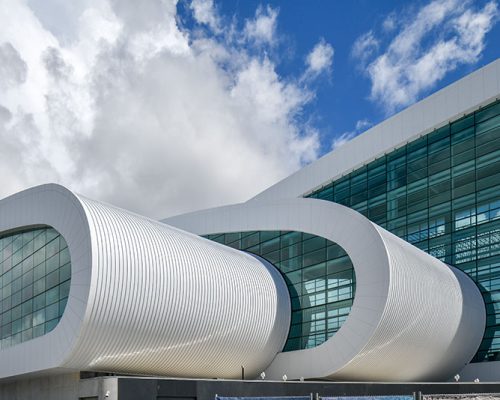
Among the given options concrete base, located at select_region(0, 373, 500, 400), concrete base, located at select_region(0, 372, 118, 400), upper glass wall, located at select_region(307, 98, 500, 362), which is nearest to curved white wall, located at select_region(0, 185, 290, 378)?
concrete base, located at select_region(0, 372, 118, 400)

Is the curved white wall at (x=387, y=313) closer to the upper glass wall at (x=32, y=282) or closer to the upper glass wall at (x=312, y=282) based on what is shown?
the upper glass wall at (x=312, y=282)

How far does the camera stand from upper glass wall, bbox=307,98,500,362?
36.1m

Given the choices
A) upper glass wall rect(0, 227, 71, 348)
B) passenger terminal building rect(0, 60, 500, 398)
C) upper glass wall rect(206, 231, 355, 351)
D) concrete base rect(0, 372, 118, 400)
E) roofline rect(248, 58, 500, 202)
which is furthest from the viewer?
roofline rect(248, 58, 500, 202)

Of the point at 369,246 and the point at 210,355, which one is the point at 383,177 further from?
the point at 210,355

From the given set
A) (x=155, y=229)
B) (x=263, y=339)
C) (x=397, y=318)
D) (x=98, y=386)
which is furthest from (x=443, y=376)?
(x=98, y=386)

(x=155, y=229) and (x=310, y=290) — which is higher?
(x=155, y=229)

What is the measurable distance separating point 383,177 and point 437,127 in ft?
16.1

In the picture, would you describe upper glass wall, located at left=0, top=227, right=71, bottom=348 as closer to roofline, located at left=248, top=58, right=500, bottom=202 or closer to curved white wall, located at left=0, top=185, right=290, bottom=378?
curved white wall, located at left=0, top=185, right=290, bottom=378

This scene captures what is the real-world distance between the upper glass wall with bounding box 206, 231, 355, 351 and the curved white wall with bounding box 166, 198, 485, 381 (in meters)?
0.64

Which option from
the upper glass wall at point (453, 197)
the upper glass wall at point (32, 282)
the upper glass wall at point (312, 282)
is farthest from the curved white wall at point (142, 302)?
the upper glass wall at point (453, 197)

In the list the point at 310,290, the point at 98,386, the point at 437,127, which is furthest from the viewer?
the point at 437,127

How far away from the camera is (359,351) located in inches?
1071

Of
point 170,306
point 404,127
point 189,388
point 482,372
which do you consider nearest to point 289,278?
point 170,306

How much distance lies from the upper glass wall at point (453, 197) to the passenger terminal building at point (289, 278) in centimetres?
8
